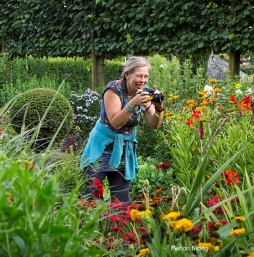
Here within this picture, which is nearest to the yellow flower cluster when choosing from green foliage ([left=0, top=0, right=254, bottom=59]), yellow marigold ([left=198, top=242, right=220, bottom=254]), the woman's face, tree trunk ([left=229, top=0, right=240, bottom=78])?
yellow marigold ([left=198, top=242, right=220, bottom=254])

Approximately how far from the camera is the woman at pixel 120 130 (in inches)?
168

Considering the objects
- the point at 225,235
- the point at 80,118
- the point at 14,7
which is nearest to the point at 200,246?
the point at 225,235

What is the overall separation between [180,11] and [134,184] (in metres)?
4.44

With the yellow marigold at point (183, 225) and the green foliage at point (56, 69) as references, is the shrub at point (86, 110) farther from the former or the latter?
the yellow marigold at point (183, 225)

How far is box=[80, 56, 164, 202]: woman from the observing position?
4273mm

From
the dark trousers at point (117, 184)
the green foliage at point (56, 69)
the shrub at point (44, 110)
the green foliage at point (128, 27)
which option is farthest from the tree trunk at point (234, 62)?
the green foliage at point (56, 69)

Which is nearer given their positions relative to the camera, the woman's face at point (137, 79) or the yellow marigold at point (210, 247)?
the yellow marigold at point (210, 247)

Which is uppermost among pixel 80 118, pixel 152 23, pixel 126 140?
pixel 152 23

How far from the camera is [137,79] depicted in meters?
4.30

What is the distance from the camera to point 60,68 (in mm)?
15016

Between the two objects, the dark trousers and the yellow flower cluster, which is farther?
the dark trousers

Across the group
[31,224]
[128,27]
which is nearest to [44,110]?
[128,27]

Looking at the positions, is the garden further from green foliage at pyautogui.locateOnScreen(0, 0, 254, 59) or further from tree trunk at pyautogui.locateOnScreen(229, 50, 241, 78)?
green foliage at pyautogui.locateOnScreen(0, 0, 254, 59)

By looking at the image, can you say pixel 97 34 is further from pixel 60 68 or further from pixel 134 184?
pixel 134 184
